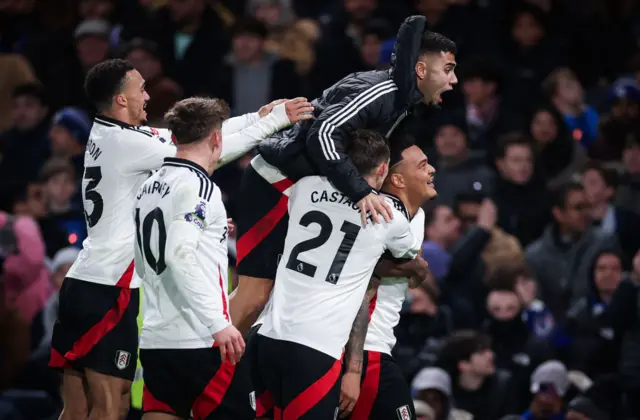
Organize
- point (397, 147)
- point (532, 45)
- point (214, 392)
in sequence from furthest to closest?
point (532, 45)
point (397, 147)
point (214, 392)

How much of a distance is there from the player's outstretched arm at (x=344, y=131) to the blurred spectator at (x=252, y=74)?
225 inches

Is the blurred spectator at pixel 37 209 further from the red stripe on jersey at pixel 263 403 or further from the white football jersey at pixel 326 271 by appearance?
the white football jersey at pixel 326 271

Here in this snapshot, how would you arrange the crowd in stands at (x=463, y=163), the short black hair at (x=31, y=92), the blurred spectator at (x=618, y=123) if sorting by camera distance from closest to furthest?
the crowd in stands at (x=463, y=163) < the blurred spectator at (x=618, y=123) < the short black hair at (x=31, y=92)

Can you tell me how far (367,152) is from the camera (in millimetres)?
7617

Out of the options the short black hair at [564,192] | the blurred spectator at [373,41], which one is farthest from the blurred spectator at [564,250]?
the blurred spectator at [373,41]

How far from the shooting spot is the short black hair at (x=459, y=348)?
10.8 metres

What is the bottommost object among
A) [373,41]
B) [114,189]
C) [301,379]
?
[301,379]

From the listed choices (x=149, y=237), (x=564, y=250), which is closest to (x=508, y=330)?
(x=564, y=250)

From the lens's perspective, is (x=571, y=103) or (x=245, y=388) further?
(x=571, y=103)

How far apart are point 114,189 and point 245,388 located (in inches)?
55.4

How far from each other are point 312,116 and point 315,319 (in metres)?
1.19

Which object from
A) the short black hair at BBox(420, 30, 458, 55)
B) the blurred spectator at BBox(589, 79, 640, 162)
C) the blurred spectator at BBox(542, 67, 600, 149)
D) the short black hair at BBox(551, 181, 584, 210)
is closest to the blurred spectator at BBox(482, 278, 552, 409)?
the short black hair at BBox(551, 181, 584, 210)

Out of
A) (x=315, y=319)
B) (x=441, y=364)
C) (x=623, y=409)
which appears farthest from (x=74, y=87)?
(x=315, y=319)

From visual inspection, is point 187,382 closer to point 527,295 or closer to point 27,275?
point 527,295
